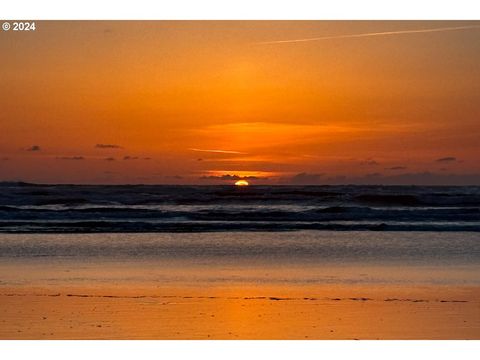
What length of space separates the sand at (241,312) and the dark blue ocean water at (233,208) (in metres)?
7.82

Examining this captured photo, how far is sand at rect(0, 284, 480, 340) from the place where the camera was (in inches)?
290

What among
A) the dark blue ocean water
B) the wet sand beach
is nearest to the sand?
the wet sand beach

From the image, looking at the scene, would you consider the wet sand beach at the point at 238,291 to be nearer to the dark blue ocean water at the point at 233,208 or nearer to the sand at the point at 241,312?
the sand at the point at 241,312

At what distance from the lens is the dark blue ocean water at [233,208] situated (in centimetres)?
1794

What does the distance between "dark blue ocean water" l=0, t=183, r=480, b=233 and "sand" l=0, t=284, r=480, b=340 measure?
7.82 m

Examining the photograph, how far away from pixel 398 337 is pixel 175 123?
5594mm

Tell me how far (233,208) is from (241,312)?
16812 millimetres

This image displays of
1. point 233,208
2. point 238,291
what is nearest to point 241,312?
point 238,291

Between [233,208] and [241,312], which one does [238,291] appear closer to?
[241,312]

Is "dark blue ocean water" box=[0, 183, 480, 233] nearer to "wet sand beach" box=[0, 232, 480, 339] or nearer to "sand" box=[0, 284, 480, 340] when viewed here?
"wet sand beach" box=[0, 232, 480, 339]

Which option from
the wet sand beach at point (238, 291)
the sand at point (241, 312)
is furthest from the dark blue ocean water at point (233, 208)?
the sand at point (241, 312)

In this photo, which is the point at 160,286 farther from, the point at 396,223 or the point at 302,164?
the point at 396,223

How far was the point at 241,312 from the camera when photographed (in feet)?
26.3

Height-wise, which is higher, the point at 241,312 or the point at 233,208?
the point at 233,208
